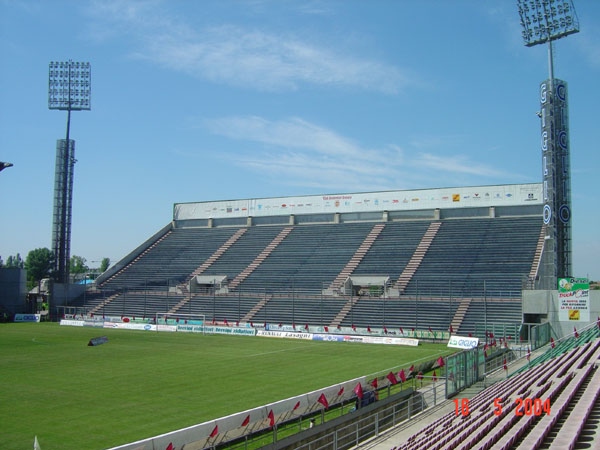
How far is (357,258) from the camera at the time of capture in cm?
6769

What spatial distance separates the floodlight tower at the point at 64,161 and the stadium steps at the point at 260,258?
71.4 feet

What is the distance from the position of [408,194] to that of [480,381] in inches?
1850

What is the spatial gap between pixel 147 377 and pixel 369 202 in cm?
4957

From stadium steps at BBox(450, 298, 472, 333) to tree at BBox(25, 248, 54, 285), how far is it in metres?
94.8

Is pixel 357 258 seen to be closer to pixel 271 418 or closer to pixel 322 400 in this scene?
pixel 322 400

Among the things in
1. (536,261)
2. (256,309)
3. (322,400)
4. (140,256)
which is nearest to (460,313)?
(536,261)

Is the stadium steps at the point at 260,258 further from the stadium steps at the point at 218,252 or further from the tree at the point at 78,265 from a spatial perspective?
the tree at the point at 78,265

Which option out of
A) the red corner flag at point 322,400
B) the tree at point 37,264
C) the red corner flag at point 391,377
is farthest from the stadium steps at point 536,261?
the tree at point 37,264

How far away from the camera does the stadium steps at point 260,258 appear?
70.2 m

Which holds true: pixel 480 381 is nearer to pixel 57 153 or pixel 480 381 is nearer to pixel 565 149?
pixel 565 149

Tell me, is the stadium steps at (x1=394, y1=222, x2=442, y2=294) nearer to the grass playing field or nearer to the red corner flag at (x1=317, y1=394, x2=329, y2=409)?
the grass playing field

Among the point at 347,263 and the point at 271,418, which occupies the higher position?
the point at 347,263

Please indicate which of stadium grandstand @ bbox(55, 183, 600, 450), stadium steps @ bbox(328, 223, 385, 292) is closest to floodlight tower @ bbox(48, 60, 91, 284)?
stadium grandstand @ bbox(55, 183, 600, 450)

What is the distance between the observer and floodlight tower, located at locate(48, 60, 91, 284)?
7575 cm
